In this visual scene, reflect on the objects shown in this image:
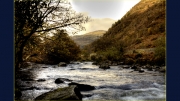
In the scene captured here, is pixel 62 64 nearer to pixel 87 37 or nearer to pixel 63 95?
pixel 87 37

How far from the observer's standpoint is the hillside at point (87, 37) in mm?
7195

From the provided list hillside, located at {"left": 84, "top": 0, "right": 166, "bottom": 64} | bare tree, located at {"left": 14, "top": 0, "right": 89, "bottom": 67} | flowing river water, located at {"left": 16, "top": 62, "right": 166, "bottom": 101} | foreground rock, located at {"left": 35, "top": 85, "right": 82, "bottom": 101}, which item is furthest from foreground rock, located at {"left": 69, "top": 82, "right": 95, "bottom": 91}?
bare tree, located at {"left": 14, "top": 0, "right": 89, "bottom": 67}

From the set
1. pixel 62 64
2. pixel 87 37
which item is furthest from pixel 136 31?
pixel 62 64

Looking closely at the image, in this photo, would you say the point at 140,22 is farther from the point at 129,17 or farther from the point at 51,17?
the point at 51,17

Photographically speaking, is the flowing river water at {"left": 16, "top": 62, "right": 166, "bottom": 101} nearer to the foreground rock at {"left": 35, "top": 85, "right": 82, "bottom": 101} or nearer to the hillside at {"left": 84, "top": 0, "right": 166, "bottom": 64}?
the foreground rock at {"left": 35, "top": 85, "right": 82, "bottom": 101}

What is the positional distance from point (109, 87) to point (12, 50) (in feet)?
6.28

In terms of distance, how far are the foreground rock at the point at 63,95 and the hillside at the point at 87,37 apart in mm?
918

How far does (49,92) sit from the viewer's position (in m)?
6.79

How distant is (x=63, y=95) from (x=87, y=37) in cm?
134

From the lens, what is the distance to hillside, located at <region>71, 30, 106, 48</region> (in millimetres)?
7195

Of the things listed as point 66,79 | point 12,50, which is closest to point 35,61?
point 66,79

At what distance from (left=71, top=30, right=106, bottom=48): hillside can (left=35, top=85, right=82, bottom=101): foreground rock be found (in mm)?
918

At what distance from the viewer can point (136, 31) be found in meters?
7.36

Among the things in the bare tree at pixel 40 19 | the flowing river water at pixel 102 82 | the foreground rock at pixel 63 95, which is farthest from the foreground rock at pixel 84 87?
the bare tree at pixel 40 19
